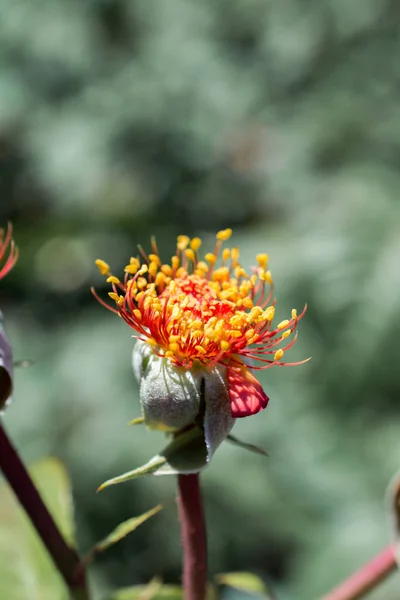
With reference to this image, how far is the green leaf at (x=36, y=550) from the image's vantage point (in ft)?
5.34

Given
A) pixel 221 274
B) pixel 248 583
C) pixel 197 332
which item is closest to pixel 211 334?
pixel 197 332

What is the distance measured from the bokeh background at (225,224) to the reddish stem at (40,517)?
4.88 ft

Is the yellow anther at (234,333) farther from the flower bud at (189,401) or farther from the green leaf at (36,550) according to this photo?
the green leaf at (36,550)

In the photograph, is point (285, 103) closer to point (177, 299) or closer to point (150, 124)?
point (150, 124)

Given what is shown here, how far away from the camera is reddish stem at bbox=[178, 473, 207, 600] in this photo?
125cm

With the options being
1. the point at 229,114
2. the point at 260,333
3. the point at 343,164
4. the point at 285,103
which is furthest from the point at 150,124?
the point at 260,333

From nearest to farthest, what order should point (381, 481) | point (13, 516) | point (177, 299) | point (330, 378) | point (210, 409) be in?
point (210, 409), point (177, 299), point (13, 516), point (381, 481), point (330, 378)

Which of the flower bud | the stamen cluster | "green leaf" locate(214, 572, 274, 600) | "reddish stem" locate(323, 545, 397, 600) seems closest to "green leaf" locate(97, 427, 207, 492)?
the flower bud

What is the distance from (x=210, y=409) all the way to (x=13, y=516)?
0.93 metres

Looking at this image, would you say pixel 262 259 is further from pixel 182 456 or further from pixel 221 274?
pixel 182 456

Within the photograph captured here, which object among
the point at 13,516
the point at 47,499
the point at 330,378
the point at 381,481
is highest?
the point at 47,499

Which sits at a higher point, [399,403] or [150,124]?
[150,124]

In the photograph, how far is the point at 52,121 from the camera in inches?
148

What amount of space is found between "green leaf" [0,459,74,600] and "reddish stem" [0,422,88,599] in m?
0.22
